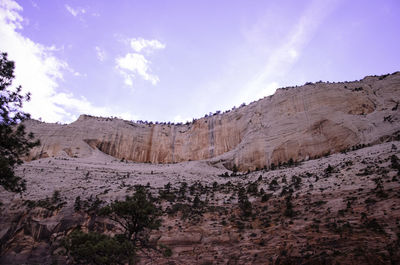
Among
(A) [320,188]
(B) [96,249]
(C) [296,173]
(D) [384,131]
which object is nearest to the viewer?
(B) [96,249]

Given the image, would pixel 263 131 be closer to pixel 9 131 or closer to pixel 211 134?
pixel 211 134

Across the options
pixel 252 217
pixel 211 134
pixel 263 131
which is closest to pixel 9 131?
pixel 252 217

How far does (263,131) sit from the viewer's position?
39.4m

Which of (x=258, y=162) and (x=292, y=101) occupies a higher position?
(x=292, y=101)

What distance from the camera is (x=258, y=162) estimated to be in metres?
36.2

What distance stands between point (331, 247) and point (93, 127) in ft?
152

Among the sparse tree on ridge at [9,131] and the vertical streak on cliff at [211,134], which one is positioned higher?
the vertical streak on cliff at [211,134]

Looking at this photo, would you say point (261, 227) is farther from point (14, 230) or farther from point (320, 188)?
point (14, 230)

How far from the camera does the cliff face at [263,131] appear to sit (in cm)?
3328

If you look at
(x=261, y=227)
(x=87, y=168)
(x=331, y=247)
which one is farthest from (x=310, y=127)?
(x=87, y=168)

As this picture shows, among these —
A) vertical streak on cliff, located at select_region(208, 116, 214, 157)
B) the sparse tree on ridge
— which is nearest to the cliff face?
vertical streak on cliff, located at select_region(208, 116, 214, 157)

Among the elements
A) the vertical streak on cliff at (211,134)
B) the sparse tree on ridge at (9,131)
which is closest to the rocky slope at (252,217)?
the sparse tree on ridge at (9,131)

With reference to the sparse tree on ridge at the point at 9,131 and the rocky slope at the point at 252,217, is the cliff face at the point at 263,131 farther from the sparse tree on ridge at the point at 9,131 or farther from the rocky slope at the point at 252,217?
the sparse tree on ridge at the point at 9,131

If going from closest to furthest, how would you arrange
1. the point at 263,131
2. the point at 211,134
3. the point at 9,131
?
the point at 9,131, the point at 263,131, the point at 211,134
